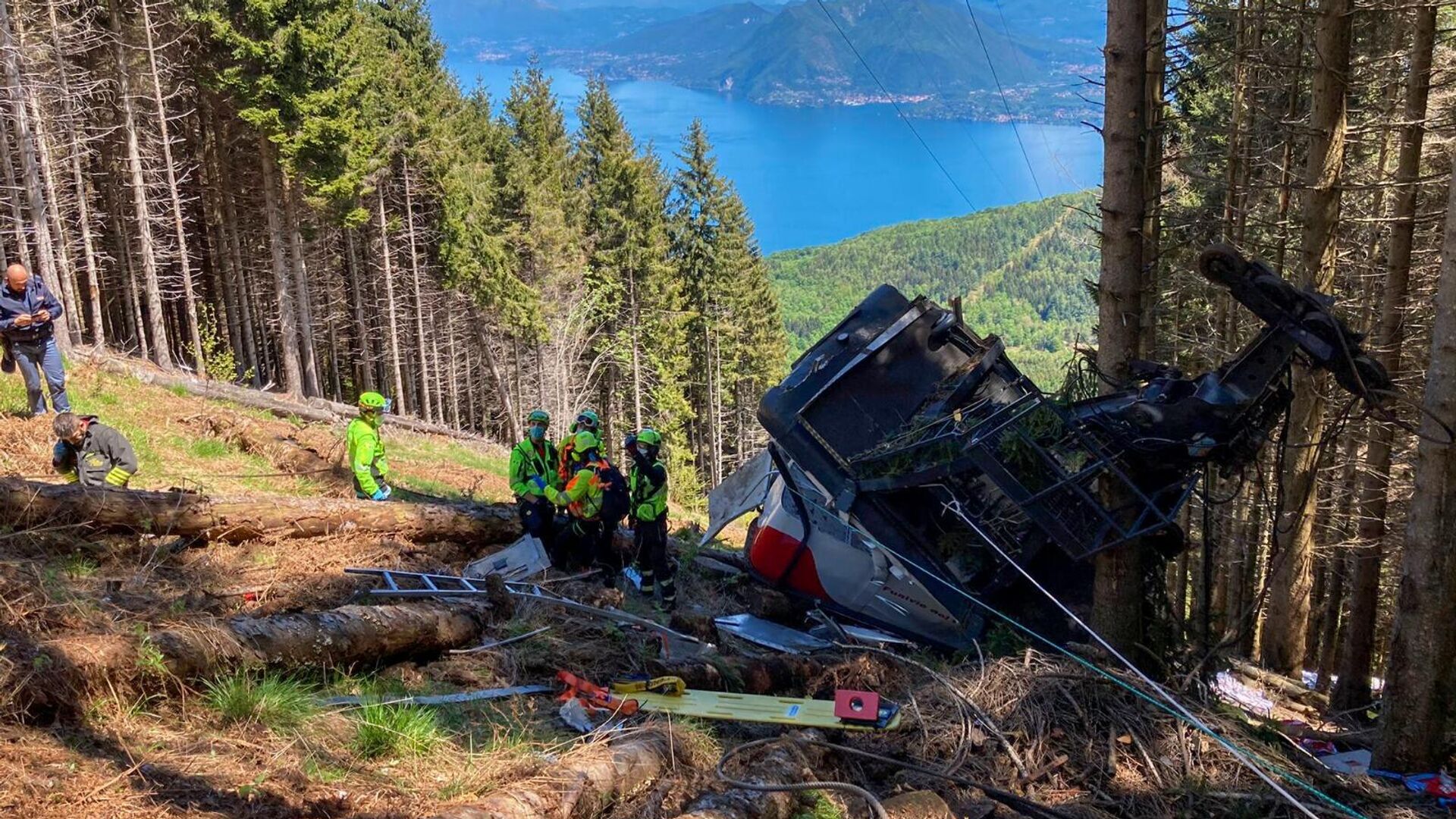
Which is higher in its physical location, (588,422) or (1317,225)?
(1317,225)

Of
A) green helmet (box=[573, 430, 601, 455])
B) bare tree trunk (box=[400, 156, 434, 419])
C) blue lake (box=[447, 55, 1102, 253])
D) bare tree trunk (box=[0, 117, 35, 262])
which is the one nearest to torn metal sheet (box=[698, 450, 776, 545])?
green helmet (box=[573, 430, 601, 455])

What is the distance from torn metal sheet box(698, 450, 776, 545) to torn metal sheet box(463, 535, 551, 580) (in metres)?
1.82

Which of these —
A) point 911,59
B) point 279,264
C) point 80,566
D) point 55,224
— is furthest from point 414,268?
point 911,59

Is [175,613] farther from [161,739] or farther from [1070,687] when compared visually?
[1070,687]

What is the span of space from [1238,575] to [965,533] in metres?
9.65

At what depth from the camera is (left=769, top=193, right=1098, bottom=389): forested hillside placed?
86688mm

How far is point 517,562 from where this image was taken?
29.3 ft

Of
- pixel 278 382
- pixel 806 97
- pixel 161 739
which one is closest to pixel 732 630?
pixel 161 739

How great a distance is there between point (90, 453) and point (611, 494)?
470cm

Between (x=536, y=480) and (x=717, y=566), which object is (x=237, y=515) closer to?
(x=536, y=480)

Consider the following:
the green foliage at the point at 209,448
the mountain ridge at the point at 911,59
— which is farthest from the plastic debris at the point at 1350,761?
Result: the mountain ridge at the point at 911,59

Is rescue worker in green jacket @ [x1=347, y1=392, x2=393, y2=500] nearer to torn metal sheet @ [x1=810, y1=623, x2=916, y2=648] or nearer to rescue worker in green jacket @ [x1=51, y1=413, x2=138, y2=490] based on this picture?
rescue worker in green jacket @ [x1=51, y1=413, x2=138, y2=490]

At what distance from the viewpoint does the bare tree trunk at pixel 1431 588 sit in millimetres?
5609

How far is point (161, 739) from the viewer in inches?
167
